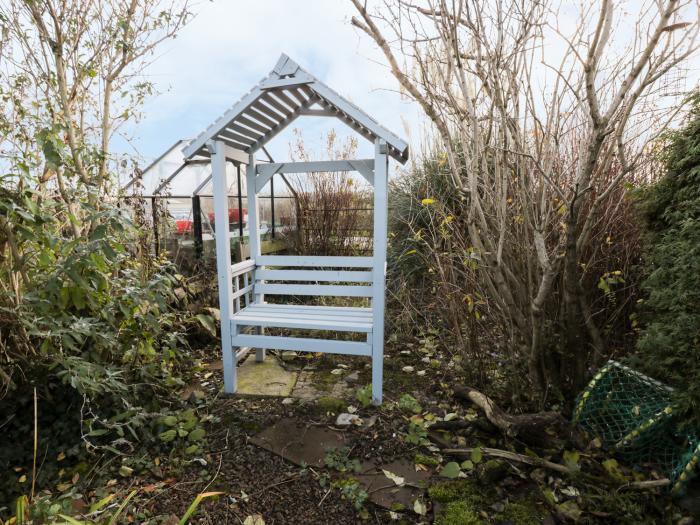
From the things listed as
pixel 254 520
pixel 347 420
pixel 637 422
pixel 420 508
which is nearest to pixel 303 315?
pixel 347 420

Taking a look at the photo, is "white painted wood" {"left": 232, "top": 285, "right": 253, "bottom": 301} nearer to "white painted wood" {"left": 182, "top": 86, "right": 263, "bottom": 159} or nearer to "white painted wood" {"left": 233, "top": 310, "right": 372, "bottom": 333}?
"white painted wood" {"left": 233, "top": 310, "right": 372, "bottom": 333}

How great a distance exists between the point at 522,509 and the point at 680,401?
88cm

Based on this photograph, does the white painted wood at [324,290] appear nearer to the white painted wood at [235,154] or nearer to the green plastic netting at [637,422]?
the white painted wood at [235,154]

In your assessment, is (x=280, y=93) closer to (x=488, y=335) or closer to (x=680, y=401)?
(x=488, y=335)

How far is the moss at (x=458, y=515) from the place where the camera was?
1692mm

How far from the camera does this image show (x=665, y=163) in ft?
6.93

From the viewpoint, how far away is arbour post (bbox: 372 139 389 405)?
259cm

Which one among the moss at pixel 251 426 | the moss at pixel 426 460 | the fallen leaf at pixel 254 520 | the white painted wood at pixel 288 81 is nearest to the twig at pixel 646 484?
the moss at pixel 426 460

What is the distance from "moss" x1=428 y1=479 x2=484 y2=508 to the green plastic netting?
30.4 inches

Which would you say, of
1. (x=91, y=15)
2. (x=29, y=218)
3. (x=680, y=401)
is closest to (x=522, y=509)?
(x=680, y=401)

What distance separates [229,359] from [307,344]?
609 millimetres

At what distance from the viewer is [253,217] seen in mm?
3373

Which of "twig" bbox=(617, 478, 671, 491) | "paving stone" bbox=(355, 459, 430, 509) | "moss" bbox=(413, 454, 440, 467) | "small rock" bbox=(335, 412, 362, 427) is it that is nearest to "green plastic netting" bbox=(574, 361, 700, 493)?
"twig" bbox=(617, 478, 671, 491)

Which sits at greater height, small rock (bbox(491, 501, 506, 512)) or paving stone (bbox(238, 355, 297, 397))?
paving stone (bbox(238, 355, 297, 397))
